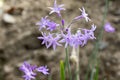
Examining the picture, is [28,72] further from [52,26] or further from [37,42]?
[37,42]

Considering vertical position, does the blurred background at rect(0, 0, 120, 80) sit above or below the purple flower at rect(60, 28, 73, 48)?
above

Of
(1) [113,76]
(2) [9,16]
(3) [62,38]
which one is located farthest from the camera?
(2) [9,16]

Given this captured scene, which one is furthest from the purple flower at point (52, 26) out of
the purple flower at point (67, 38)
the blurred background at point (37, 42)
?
the blurred background at point (37, 42)

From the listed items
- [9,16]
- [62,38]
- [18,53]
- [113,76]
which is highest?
[9,16]

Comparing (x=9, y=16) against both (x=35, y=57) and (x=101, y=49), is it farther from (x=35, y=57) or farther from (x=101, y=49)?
(x=101, y=49)

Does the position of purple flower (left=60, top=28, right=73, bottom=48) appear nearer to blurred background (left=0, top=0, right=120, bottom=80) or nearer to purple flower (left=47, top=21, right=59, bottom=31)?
purple flower (left=47, top=21, right=59, bottom=31)

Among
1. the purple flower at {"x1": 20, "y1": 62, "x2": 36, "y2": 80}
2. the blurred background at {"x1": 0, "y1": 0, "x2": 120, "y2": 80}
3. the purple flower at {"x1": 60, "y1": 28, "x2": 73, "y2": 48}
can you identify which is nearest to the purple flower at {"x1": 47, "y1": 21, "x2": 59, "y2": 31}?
the purple flower at {"x1": 60, "y1": 28, "x2": 73, "y2": 48}

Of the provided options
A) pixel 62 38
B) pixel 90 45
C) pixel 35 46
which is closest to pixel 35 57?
pixel 35 46

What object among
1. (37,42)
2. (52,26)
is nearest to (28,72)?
(52,26)
